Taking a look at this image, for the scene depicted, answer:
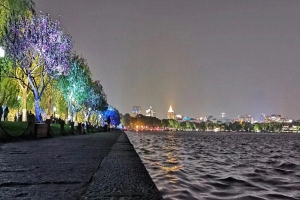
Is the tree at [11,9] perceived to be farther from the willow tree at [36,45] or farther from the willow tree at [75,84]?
the willow tree at [75,84]

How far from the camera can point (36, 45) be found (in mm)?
37875

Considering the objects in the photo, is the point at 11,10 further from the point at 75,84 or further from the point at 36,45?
the point at 75,84

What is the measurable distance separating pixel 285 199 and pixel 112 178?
16.9 feet

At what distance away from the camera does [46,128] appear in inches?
1064

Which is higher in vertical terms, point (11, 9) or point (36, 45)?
point (11, 9)

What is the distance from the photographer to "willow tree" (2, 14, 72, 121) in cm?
3669

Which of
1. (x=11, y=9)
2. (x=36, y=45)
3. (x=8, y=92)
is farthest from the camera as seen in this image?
(x=8, y=92)

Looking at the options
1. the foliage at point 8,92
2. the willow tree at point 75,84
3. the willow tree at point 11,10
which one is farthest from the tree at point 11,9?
the willow tree at point 75,84

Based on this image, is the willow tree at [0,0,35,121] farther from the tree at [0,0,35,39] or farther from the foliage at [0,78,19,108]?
the foliage at [0,78,19,108]

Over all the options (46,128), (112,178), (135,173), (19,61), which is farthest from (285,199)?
(19,61)

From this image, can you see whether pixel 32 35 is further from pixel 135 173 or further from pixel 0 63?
pixel 135 173

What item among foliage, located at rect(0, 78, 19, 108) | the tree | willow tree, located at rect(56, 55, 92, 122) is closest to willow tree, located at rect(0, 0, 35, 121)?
the tree

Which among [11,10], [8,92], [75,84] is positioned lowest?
[8,92]

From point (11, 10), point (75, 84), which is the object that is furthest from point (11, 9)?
point (75, 84)
